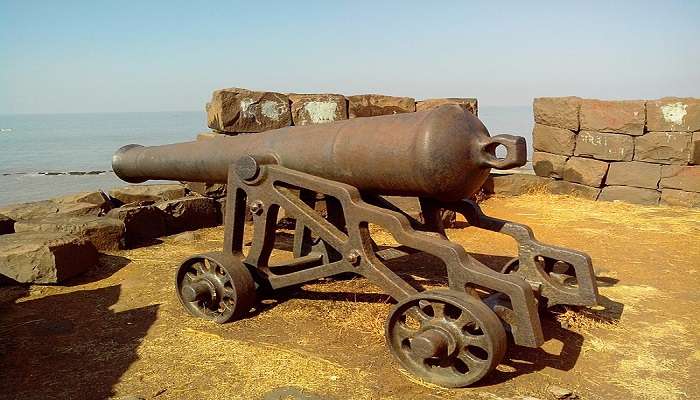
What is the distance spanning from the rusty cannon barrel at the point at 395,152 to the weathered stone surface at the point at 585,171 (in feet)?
24.7

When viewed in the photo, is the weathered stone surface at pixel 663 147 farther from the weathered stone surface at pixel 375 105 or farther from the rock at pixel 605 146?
the weathered stone surface at pixel 375 105

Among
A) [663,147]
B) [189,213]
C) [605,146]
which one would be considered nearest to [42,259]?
[189,213]

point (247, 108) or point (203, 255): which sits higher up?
point (247, 108)

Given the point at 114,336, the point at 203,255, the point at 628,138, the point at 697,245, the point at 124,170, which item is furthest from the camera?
the point at 628,138

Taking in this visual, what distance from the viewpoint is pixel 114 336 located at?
4098 mm

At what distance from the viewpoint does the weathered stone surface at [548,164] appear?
11.0 m

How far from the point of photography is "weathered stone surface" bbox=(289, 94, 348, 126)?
27.0ft

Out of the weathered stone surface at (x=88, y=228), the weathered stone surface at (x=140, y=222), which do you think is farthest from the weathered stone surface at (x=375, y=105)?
the weathered stone surface at (x=88, y=228)

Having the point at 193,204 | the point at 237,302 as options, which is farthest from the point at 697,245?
the point at 193,204

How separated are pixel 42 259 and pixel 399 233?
3.55 m

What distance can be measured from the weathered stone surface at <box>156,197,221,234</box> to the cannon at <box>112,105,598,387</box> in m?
2.61

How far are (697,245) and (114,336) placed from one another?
21.8 feet

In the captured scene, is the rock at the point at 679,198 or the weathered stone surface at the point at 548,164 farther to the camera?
the weathered stone surface at the point at 548,164

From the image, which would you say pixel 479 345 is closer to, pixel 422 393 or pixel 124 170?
pixel 422 393
